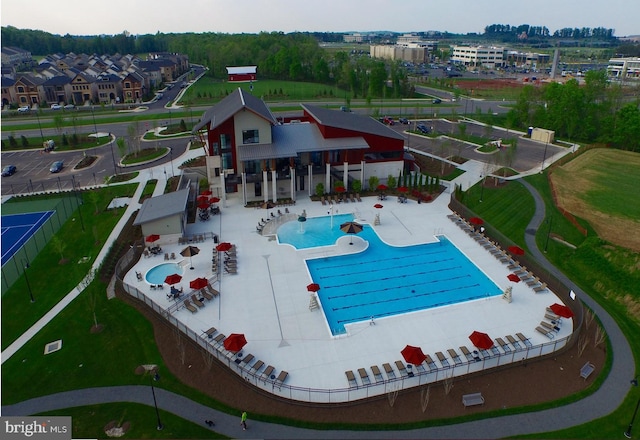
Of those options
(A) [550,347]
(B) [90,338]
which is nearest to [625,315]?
(A) [550,347]

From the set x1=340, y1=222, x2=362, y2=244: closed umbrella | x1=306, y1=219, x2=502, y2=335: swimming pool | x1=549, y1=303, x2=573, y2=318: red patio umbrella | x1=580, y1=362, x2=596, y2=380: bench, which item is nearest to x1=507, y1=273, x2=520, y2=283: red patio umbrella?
x1=306, y1=219, x2=502, y2=335: swimming pool

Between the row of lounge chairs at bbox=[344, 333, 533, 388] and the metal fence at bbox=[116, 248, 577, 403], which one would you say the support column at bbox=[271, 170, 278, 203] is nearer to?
the metal fence at bbox=[116, 248, 577, 403]

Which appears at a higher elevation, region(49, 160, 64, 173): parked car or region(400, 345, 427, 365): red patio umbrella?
region(49, 160, 64, 173): parked car

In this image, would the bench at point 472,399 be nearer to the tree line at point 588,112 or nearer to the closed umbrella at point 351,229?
the closed umbrella at point 351,229

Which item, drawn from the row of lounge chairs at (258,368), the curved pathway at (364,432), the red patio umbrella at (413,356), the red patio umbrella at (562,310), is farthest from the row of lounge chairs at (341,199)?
the curved pathway at (364,432)

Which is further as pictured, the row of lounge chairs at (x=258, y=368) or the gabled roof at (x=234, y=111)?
the gabled roof at (x=234, y=111)

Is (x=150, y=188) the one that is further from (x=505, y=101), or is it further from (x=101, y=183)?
(x=505, y=101)
